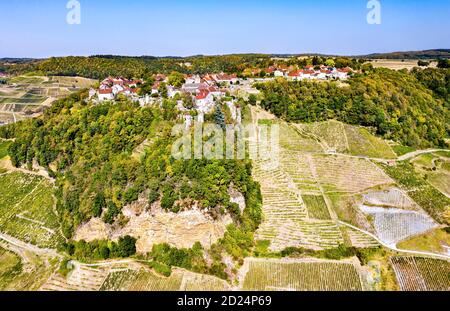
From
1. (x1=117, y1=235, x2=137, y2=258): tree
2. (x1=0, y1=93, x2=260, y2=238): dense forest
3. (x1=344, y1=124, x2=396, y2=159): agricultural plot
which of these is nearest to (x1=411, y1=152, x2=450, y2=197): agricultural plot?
(x1=344, y1=124, x2=396, y2=159): agricultural plot

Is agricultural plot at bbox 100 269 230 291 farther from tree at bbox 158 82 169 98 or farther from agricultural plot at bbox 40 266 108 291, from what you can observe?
tree at bbox 158 82 169 98

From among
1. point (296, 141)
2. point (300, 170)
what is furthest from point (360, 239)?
point (296, 141)

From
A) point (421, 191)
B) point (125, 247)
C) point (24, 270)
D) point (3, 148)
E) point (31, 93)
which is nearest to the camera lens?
point (125, 247)

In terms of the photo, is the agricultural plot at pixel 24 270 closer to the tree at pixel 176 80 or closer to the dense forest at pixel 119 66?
the tree at pixel 176 80

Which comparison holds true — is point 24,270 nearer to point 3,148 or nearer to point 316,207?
point 316,207

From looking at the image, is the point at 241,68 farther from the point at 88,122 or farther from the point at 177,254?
the point at 177,254
